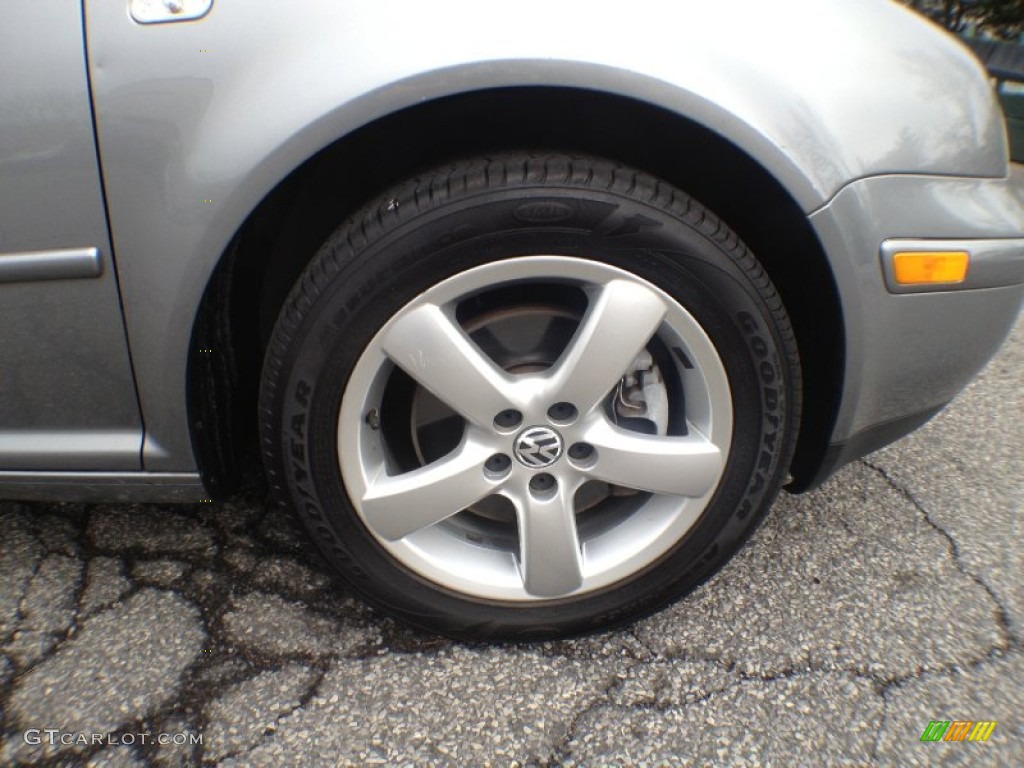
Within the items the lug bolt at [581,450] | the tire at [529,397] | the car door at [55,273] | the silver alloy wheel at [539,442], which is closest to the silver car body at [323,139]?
the car door at [55,273]

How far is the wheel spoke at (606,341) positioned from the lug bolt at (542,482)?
0.45ft

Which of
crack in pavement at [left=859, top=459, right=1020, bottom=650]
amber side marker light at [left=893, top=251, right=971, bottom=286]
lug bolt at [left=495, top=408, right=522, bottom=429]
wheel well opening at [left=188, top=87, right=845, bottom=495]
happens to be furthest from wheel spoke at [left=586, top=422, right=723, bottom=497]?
crack in pavement at [left=859, top=459, right=1020, bottom=650]

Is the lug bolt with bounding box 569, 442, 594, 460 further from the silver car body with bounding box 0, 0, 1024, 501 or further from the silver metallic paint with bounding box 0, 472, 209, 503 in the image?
the silver metallic paint with bounding box 0, 472, 209, 503

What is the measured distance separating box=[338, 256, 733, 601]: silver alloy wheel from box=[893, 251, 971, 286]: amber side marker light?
304mm

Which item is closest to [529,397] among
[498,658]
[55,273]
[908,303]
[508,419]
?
[508,419]

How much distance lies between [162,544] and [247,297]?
1.97ft

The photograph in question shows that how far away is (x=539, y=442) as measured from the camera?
1.15 metres

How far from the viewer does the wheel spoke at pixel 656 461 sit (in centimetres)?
117

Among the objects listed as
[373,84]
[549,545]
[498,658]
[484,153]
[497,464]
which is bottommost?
[498,658]

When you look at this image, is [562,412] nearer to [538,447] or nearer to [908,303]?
[538,447]

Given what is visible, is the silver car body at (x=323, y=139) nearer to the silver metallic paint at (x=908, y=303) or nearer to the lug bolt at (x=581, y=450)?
the silver metallic paint at (x=908, y=303)

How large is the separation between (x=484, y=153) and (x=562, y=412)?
0.41 metres

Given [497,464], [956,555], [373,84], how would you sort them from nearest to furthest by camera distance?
1. [373,84]
2. [497,464]
3. [956,555]

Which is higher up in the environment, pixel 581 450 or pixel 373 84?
pixel 373 84
